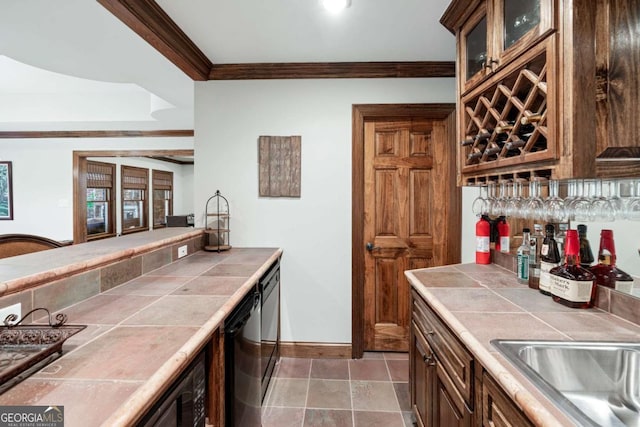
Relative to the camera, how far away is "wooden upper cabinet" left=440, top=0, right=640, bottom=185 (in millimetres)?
1123

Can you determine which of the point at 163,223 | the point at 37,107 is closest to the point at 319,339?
the point at 37,107

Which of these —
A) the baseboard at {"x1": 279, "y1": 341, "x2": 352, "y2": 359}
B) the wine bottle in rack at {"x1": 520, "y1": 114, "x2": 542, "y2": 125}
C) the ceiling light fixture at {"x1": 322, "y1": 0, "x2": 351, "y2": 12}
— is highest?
the ceiling light fixture at {"x1": 322, "y1": 0, "x2": 351, "y2": 12}

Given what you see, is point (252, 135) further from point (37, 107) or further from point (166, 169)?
point (166, 169)

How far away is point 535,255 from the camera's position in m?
1.77

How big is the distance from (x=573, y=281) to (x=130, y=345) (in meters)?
1.65

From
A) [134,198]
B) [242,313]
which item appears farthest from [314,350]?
[134,198]

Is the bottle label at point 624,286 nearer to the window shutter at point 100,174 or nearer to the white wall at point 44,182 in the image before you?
the white wall at point 44,182

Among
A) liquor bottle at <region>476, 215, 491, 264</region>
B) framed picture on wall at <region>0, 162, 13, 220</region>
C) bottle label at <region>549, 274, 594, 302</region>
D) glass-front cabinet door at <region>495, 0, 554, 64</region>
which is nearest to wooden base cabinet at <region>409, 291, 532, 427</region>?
bottle label at <region>549, 274, 594, 302</region>

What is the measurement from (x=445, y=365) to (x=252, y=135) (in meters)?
2.31

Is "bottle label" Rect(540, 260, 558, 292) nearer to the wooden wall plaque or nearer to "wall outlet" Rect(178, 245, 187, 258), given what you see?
the wooden wall plaque

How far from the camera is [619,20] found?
3.69 ft

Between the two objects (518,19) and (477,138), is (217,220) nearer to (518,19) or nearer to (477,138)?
(477,138)

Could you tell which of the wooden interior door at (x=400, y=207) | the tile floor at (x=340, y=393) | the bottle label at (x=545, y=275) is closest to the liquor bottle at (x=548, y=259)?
the bottle label at (x=545, y=275)

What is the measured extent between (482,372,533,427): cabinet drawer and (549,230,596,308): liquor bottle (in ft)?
2.05
